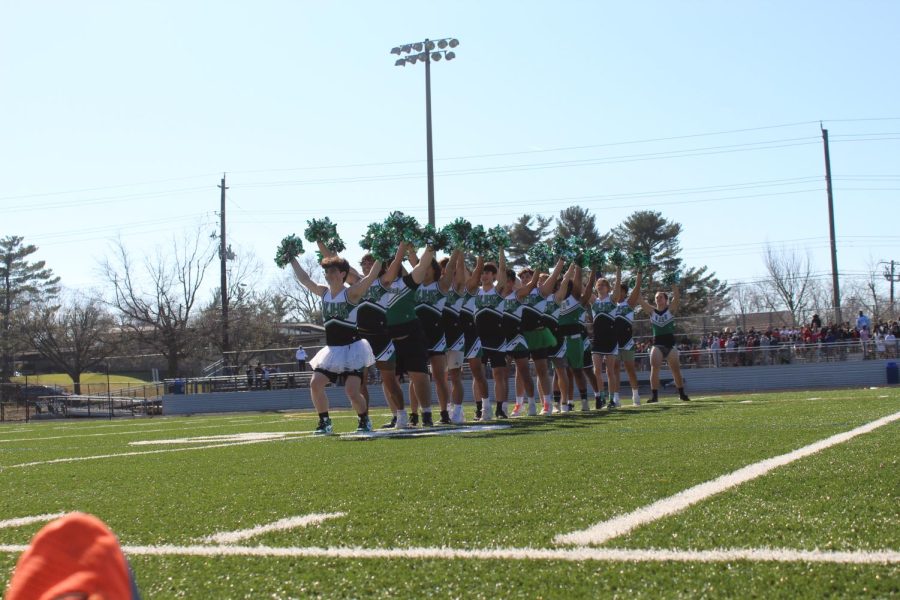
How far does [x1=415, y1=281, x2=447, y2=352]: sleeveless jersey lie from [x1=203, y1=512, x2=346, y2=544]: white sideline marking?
6678mm

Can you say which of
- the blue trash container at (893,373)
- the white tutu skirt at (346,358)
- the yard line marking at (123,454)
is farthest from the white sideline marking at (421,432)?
the blue trash container at (893,373)

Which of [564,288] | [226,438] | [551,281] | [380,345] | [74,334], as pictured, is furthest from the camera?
[74,334]

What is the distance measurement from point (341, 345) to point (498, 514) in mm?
5411

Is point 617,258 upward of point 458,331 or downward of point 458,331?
upward

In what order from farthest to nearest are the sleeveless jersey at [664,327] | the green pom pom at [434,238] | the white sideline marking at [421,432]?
the sleeveless jersey at [664,327]
the green pom pom at [434,238]
the white sideline marking at [421,432]

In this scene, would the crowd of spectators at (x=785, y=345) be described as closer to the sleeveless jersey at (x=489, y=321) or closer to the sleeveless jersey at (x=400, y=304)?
the sleeveless jersey at (x=489, y=321)

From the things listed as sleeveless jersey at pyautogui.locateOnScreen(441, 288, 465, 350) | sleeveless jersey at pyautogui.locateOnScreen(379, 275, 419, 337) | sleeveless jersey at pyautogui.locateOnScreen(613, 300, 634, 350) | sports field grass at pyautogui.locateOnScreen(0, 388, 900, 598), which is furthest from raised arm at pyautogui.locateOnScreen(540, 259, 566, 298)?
sports field grass at pyautogui.locateOnScreen(0, 388, 900, 598)

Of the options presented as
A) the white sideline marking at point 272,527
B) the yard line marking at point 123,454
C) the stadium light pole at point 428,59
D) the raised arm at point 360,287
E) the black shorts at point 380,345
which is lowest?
the yard line marking at point 123,454

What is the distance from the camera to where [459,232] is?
10773mm

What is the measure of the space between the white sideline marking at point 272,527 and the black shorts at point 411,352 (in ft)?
19.2

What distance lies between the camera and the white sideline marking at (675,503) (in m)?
3.12

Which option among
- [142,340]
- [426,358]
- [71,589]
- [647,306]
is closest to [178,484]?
[71,589]

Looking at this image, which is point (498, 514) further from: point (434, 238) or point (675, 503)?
point (434, 238)

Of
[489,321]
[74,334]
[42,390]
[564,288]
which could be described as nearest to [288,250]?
[489,321]
